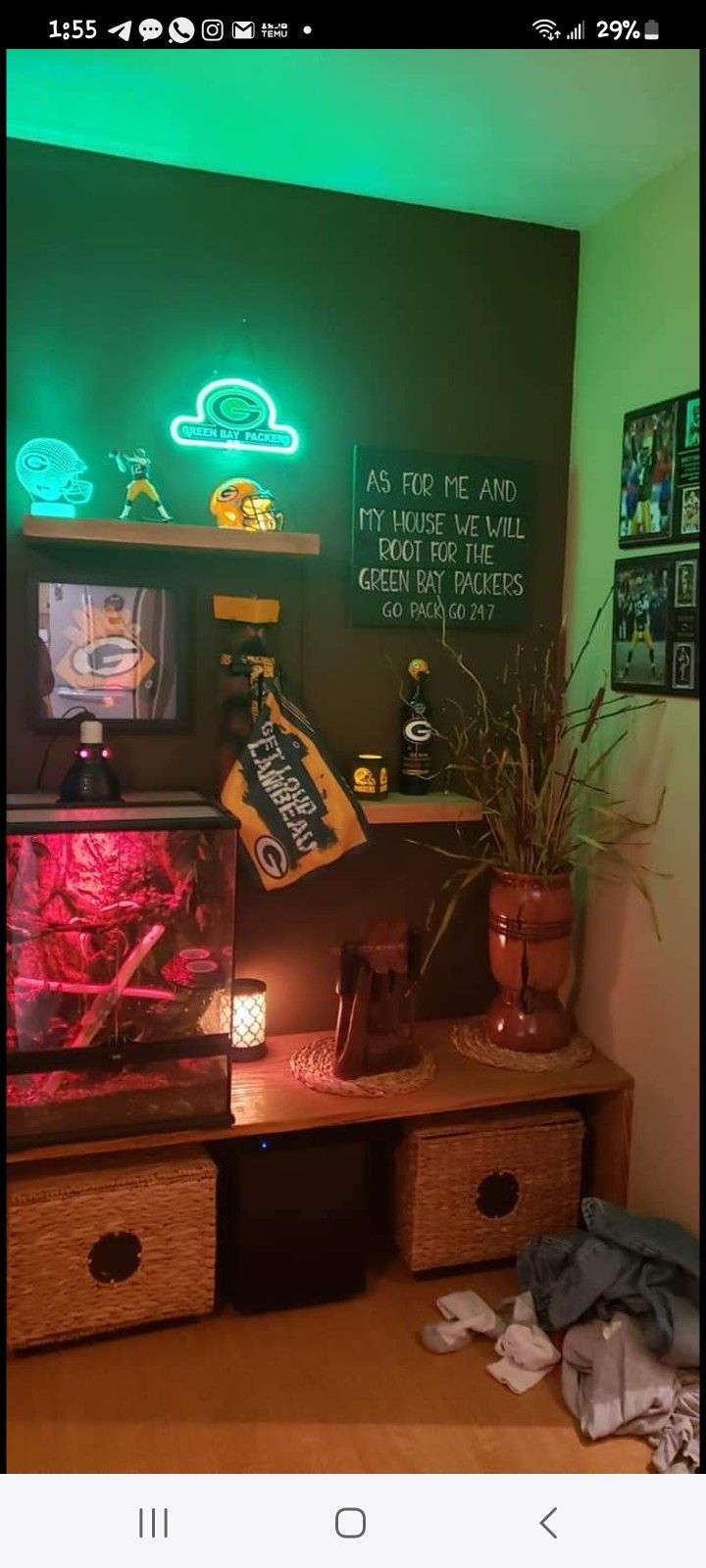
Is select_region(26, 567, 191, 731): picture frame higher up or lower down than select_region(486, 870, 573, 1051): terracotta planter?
higher up

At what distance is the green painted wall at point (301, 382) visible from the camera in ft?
5.98

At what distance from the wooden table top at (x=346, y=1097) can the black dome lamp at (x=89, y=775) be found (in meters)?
0.54

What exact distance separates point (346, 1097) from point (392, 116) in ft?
5.11

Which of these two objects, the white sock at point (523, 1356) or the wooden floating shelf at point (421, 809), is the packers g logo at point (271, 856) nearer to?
the wooden floating shelf at point (421, 809)

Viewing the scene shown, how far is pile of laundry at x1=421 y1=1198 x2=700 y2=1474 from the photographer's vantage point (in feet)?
5.03

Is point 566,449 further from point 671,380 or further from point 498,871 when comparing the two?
point 498,871

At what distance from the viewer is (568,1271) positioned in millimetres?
1753

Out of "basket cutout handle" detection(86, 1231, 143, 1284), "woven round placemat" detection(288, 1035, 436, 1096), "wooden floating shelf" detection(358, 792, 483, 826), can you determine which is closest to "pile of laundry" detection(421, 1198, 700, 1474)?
"woven round placemat" detection(288, 1035, 436, 1096)

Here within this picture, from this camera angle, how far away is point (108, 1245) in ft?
5.63

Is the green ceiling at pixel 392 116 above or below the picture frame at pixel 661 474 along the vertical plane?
above

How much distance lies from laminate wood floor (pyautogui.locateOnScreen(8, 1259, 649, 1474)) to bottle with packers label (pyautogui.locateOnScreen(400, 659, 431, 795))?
3.02 feet

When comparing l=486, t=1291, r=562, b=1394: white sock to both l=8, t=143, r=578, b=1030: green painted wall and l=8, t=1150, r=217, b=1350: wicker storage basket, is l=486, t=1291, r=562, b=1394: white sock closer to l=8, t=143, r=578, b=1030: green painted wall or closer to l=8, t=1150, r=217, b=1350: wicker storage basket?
l=8, t=1150, r=217, b=1350: wicker storage basket
